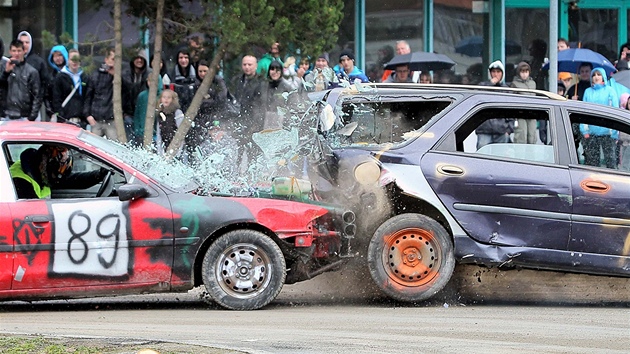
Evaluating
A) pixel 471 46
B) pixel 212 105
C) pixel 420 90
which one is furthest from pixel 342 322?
pixel 471 46

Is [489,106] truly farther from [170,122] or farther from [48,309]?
[170,122]

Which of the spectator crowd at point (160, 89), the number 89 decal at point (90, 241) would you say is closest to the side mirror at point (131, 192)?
the number 89 decal at point (90, 241)

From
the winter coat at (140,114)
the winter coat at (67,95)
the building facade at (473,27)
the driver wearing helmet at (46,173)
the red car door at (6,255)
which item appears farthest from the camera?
the building facade at (473,27)

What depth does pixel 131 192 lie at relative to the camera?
378 inches

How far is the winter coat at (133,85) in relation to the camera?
16953mm

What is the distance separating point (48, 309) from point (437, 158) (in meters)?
3.53

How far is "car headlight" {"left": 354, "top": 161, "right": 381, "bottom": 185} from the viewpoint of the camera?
33.7 feet

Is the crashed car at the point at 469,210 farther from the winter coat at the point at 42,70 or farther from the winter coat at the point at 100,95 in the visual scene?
the winter coat at the point at 42,70

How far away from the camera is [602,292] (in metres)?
11.5

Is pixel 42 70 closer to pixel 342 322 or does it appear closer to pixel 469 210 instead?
pixel 469 210

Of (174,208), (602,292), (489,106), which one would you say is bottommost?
(602,292)

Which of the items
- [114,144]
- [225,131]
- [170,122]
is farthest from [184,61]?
[114,144]

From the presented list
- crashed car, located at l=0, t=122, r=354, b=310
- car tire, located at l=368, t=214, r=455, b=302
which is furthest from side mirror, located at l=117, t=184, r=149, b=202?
car tire, located at l=368, t=214, r=455, b=302

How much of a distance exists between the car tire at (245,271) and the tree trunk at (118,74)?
265 inches
